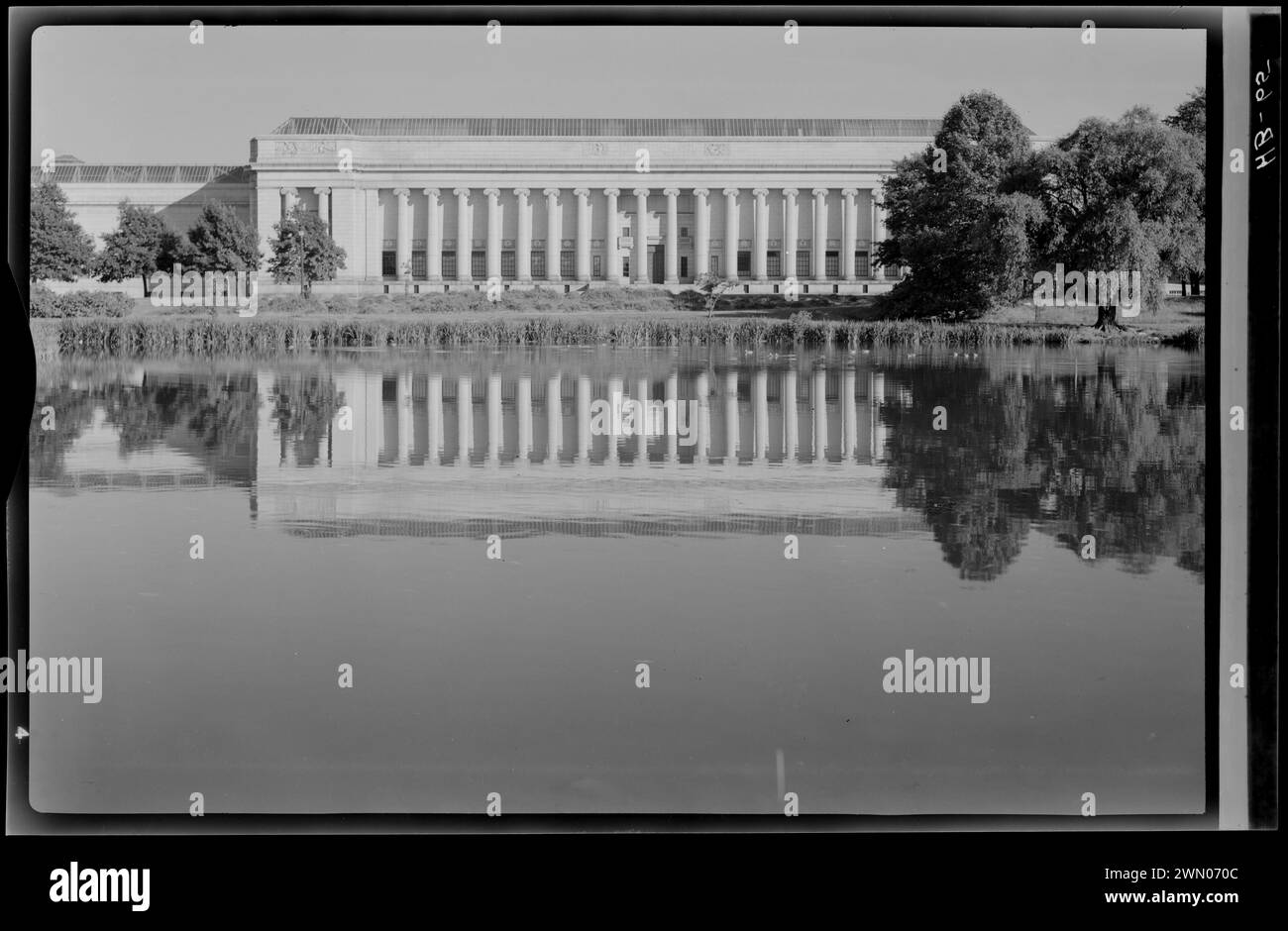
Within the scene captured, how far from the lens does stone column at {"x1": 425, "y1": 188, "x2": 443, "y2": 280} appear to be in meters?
4.54

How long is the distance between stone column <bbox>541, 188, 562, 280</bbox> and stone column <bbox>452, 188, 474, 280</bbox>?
0.27 meters

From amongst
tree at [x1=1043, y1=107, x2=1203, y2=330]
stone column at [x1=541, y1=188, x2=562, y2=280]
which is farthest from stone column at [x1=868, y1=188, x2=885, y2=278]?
stone column at [x1=541, y1=188, x2=562, y2=280]

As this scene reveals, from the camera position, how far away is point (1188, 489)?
177 inches

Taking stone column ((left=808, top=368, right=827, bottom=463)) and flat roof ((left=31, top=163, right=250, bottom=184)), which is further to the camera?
stone column ((left=808, top=368, right=827, bottom=463))

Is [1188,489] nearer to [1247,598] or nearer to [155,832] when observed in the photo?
[1247,598]

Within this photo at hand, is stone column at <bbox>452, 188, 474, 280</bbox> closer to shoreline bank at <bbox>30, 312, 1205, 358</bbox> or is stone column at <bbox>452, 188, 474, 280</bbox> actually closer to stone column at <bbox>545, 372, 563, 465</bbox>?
shoreline bank at <bbox>30, 312, 1205, 358</bbox>

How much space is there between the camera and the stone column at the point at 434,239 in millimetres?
4543

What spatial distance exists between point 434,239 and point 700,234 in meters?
0.90

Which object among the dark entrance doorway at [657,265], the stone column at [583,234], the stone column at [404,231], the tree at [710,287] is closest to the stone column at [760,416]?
the tree at [710,287]

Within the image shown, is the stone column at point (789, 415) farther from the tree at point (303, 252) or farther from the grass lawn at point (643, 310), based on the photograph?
the tree at point (303, 252)

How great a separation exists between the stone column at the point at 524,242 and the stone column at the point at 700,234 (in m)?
0.57
